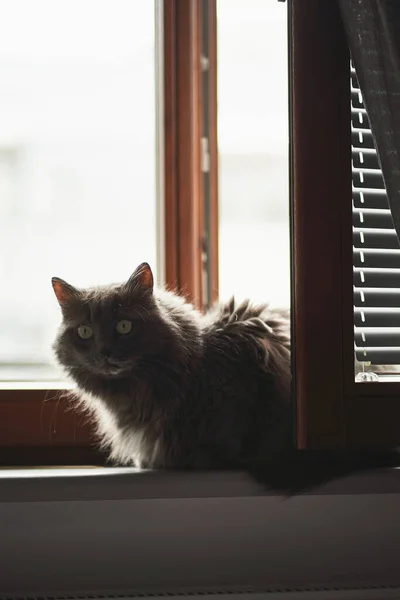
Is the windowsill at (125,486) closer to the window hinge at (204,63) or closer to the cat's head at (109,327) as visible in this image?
the cat's head at (109,327)

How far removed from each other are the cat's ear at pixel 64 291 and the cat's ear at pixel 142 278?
11 cm

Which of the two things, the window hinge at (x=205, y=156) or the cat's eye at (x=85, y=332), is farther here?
the window hinge at (x=205, y=156)

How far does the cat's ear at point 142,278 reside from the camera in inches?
52.3

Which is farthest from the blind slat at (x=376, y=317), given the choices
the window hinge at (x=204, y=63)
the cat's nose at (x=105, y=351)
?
the window hinge at (x=204, y=63)

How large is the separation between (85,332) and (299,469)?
1.58ft

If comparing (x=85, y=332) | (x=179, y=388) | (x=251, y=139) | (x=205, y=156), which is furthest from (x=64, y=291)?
(x=251, y=139)

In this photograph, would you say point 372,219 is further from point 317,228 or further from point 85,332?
point 85,332

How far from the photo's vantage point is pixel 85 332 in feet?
4.31

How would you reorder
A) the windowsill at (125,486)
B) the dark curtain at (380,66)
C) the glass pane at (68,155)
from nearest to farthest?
the dark curtain at (380,66) → the windowsill at (125,486) → the glass pane at (68,155)

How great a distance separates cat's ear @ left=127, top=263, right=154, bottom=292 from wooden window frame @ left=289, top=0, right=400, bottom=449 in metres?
0.29

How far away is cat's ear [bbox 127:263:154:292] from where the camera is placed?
1.33m

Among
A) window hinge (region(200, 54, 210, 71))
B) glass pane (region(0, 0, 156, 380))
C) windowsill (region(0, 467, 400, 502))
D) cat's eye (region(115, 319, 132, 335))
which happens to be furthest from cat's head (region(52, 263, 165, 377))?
window hinge (region(200, 54, 210, 71))

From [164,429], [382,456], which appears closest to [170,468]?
[164,429]

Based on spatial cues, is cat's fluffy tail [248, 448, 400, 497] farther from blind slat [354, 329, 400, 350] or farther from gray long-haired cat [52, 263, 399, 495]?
blind slat [354, 329, 400, 350]
